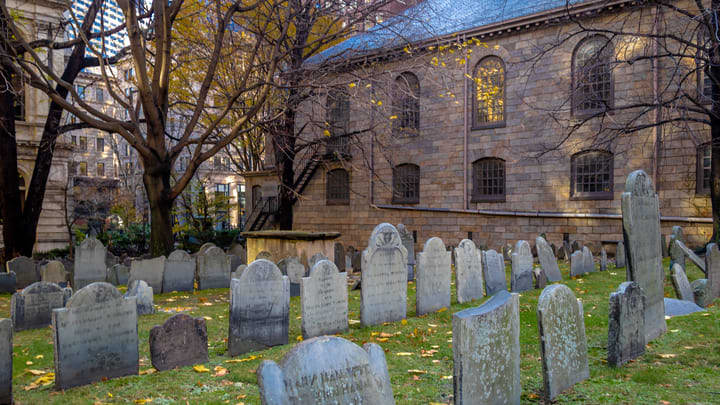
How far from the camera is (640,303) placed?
5.47 meters

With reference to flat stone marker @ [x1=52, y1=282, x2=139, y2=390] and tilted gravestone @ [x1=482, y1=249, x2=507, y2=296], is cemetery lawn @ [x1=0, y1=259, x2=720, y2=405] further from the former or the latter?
tilted gravestone @ [x1=482, y1=249, x2=507, y2=296]

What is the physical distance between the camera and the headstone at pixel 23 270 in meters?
11.8

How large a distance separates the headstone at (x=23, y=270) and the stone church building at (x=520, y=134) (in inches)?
321

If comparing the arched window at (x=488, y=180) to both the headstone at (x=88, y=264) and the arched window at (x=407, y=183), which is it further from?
the headstone at (x=88, y=264)

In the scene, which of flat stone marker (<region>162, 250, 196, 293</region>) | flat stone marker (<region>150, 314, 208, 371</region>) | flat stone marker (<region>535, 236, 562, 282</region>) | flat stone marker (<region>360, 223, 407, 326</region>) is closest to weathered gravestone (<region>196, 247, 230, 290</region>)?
flat stone marker (<region>162, 250, 196, 293</region>)

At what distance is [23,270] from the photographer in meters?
11.9

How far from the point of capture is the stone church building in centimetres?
1678

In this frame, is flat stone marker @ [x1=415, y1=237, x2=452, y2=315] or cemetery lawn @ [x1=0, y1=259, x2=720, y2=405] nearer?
cemetery lawn @ [x1=0, y1=259, x2=720, y2=405]

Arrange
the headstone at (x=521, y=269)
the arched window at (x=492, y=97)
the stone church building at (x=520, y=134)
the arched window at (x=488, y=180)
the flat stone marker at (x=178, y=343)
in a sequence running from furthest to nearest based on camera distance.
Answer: the arched window at (x=488, y=180) < the arched window at (x=492, y=97) < the stone church building at (x=520, y=134) < the headstone at (x=521, y=269) < the flat stone marker at (x=178, y=343)

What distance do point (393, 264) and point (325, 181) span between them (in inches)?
726

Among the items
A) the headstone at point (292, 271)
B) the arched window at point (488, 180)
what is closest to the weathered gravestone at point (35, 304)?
the headstone at point (292, 271)

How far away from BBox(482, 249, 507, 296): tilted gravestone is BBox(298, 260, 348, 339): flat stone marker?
3.93 metres

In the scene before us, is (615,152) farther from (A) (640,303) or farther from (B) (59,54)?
(B) (59,54)

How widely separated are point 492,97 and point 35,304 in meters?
17.6
